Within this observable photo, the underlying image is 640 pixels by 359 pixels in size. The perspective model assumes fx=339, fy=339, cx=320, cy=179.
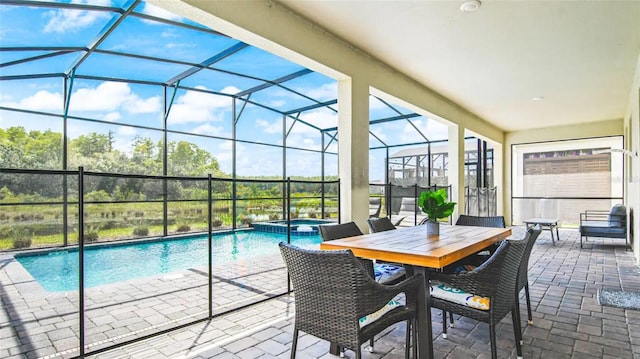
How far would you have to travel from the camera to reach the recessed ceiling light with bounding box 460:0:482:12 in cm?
316

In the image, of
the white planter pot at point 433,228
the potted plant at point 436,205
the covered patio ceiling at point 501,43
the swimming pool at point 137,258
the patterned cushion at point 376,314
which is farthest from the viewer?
the swimming pool at point 137,258

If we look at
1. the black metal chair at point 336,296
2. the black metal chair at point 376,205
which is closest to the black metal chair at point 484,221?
the black metal chair at point 336,296

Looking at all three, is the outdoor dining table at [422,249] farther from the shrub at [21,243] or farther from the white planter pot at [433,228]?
the shrub at [21,243]

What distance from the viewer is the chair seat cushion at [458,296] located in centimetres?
205

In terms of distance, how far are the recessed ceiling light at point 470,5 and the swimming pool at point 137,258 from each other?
4.89 meters

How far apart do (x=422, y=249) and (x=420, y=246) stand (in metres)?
0.13

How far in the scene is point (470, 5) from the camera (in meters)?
3.21

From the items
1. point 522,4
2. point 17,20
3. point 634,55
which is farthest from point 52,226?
point 634,55

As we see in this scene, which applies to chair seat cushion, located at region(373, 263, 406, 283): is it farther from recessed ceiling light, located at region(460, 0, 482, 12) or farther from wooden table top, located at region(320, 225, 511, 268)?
recessed ceiling light, located at region(460, 0, 482, 12)

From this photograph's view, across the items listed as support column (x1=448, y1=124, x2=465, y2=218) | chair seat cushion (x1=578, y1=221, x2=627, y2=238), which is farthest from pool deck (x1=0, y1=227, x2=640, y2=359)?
support column (x1=448, y1=124, x2=465, y2=218)

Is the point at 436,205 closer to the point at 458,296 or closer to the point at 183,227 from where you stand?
the point at 458,296

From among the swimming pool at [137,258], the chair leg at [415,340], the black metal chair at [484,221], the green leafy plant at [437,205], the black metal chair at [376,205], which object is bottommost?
the swimming pool at [137,258]

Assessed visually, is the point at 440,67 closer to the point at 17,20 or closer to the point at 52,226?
the point at 17,20

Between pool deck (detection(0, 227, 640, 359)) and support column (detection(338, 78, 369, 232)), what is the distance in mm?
1298
